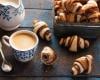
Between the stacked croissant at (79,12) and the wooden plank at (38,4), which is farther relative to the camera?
the wooden plank at (38,4)

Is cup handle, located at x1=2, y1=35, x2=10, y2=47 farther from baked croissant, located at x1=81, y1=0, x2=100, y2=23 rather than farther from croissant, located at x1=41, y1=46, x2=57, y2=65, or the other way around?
baked croissant, located at x1=81, y1=0, x2=100, y2=23

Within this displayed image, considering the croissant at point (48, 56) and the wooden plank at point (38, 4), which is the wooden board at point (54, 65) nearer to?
the croissant at point (48, 56)

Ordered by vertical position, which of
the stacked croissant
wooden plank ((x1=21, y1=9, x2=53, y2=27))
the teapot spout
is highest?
the teapot spout

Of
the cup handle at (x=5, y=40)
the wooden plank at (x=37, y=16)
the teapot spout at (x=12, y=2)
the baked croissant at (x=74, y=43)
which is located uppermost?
the teapot spout at (x=12, y=2)

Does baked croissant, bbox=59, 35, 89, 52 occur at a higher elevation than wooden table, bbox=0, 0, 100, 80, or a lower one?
higher

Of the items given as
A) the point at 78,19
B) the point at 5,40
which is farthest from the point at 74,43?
the point at 5,40

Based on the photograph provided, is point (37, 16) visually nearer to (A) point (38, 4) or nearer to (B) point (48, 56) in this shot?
(A) point (38, 4)

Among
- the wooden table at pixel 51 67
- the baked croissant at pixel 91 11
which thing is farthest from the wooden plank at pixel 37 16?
the baked croissant at pixel 91 11

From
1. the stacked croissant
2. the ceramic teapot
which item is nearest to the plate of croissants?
the stacked croissant
